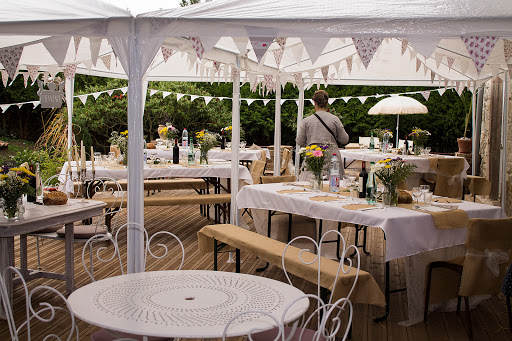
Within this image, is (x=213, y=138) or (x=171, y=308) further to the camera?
(x=213, y=138)

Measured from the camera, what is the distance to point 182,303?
7.93 ft

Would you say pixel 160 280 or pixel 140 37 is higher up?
pixel 140 37

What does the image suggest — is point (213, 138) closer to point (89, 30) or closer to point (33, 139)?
point (89, 30)

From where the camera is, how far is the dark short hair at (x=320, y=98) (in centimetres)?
634

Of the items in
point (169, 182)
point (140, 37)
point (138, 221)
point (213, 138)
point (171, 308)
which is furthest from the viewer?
point (169, 182)

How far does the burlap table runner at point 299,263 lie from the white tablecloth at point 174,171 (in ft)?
6.59

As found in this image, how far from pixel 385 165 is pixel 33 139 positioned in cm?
1328

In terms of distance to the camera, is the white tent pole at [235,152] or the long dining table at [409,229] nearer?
the long dining table at [409,229]

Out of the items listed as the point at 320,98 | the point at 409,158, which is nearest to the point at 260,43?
the point at 320,98

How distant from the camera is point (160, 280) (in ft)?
9.16

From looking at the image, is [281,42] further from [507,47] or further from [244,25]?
[507,47]

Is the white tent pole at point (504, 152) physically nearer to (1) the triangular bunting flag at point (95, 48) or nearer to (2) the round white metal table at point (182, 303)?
(1) the triangular bunting flag at point (95, 48)

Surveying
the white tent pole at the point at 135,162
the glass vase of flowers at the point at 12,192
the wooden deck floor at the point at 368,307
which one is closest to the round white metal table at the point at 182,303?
the white tent pole at the point at 135,162

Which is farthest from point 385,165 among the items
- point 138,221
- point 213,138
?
point 213,138
